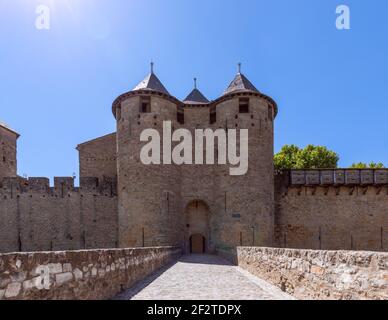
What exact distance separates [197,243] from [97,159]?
900 cm

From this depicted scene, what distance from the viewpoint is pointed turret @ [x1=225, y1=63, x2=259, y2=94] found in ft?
57.1

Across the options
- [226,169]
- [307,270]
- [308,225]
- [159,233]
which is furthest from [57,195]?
[307,270]

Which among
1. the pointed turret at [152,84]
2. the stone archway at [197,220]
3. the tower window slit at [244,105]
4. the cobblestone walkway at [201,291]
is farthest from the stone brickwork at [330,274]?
the pointed turret at [152,84]

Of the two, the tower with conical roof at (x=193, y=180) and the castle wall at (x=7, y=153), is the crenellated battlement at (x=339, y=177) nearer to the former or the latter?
the tower with conical roof at (x=193, y=180)

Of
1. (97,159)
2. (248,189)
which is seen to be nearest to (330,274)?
(248,189)

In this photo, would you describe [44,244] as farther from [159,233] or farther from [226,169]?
[226,169]

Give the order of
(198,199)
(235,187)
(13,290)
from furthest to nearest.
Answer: (198,199) → (235,187) → (13,290)

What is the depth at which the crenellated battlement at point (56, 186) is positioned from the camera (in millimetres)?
18594

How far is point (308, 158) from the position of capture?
2733cm

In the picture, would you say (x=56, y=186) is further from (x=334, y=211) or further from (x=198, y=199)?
(x=334, y=211)

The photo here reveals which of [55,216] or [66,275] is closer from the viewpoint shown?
[66,275]

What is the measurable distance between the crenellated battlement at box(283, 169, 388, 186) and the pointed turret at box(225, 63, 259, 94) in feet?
20.7

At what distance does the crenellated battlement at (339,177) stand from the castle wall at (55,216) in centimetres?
1202
